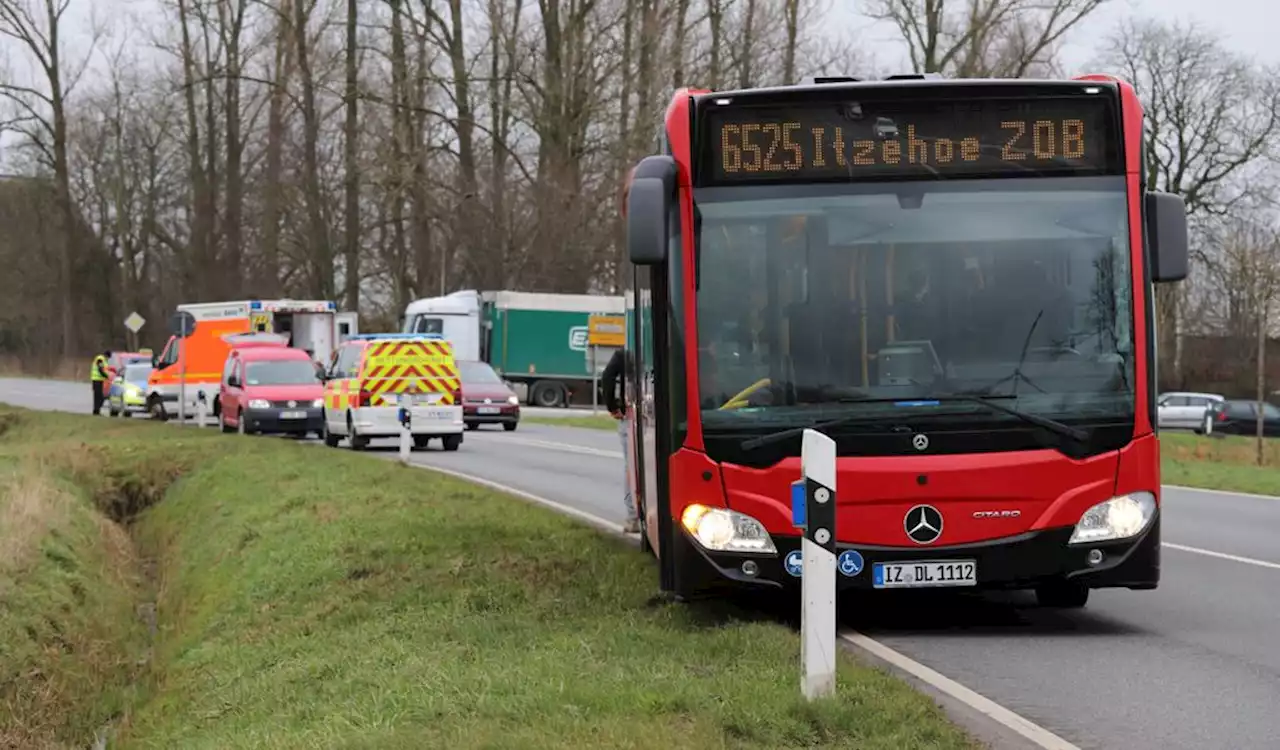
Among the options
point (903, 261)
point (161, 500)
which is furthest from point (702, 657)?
point (161, 500)

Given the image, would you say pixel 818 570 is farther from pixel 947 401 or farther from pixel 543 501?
pixel 543 501

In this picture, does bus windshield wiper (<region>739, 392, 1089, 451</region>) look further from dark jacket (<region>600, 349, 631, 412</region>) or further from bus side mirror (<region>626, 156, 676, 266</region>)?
dark jacket (<region>600, 349, 631, 412</region>)

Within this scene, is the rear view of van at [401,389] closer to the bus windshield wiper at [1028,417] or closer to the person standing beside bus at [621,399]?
the person standing beside bus at [621,399]

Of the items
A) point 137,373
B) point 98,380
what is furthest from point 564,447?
point 98,380

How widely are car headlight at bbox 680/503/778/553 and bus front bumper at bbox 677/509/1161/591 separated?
4 cm

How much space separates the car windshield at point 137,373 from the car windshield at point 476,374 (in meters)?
11.2

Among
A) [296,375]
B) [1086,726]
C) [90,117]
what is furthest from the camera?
[90,117]

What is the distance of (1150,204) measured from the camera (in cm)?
901

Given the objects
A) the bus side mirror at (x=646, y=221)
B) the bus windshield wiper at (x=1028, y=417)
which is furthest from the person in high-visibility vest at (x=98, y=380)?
the bus windshield wiper at (x=1028, y=417)

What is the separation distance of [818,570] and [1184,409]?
45855 millimetres

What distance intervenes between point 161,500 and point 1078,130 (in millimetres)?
18001

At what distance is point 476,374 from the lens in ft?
123

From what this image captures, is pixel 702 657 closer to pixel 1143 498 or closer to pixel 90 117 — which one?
pixel 1143 498

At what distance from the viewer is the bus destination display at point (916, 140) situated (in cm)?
895
